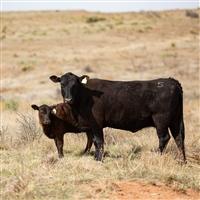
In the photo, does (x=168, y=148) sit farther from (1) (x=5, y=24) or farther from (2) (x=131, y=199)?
(1) (x=5, y=24)

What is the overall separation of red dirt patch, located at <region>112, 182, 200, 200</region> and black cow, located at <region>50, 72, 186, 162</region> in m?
2.21

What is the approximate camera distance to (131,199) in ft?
29.7

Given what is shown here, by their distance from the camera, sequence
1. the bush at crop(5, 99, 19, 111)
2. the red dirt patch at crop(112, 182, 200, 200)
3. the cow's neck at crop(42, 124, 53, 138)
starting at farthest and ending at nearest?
the bush at crop(5, 99, 19, 111)
the cow's neck at crop(42, 124, 53, 138)
the red dirt patch at crop(112, 182, 200, 200)

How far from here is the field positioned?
9.67 metres

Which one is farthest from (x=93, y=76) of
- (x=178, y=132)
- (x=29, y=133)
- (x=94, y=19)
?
(x=94, y=19)

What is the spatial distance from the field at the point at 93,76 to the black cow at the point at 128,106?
0.56 metres

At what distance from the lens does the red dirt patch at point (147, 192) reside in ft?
30.1

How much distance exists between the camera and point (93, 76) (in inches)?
1262

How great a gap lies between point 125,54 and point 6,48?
948cm

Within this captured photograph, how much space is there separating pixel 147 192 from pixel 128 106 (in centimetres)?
288

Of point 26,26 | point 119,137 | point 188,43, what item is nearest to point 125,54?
point 188,43

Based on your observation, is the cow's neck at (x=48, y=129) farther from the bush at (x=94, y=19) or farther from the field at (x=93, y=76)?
the bush at (x=94, y=19)

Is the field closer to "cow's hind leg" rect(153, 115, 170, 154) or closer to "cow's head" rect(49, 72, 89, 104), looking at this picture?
"cow's hind leg" rect(153, 115, 170, 154)

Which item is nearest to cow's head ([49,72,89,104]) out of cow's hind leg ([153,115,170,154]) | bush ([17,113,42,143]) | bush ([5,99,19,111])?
cow's hind leg ([153,115,170,154])
